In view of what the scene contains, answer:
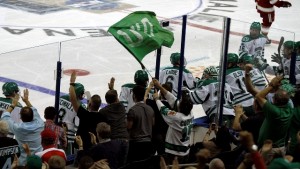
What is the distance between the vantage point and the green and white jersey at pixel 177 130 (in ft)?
21.4

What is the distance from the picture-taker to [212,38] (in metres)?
10.4

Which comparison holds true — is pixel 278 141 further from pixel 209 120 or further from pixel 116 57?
pixel 116 57

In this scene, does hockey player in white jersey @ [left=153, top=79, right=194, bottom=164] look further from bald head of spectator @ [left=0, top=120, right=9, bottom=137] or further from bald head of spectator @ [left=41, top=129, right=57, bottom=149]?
bald head of spectator @ [left=0, top=120, right=9, bottom=137]

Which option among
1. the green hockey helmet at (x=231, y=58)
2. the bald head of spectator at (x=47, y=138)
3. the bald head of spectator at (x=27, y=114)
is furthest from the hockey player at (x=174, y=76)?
the bald head of spectator at (x=47, y=138)

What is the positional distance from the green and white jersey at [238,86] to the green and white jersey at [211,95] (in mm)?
123

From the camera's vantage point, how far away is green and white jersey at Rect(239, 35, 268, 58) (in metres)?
9.55

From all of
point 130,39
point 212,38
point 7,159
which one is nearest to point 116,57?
point 212,38

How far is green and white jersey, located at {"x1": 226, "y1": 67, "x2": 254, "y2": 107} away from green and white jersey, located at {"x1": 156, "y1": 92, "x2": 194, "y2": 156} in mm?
1631

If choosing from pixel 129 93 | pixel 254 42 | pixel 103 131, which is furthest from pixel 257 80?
pixel 103 131

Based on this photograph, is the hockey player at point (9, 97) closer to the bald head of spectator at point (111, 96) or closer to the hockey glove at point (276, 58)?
the bald head of spectator at point (111, 96)

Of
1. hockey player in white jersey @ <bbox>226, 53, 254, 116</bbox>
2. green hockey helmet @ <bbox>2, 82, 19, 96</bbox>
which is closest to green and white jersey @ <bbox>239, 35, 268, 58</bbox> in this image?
hockey player in white jersey @ <bbox>226, 53, 254, 116</bbox>

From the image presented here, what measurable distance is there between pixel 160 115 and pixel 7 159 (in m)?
1.67

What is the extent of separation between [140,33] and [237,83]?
140cm

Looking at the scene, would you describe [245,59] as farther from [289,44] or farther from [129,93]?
[129,93]
